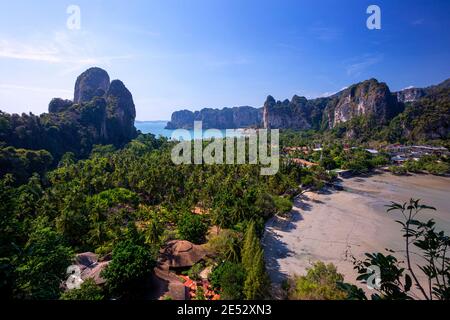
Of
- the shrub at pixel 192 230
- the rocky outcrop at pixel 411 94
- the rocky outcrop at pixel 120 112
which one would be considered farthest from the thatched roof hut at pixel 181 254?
the rocky outcrop at pixel 411 94

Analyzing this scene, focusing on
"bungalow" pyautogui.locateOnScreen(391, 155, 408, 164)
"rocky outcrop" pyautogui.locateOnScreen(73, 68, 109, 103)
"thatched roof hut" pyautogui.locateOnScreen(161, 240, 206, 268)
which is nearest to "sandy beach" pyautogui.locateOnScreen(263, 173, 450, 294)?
"thatched roof hut" pyautogui.locateOnScreen(161, 240, 206, 268)

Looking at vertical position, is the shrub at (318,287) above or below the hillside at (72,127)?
below

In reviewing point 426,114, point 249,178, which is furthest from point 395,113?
point 249,178

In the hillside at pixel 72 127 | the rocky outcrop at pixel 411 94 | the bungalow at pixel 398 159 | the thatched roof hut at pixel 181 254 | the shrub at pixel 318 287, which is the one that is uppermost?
the rocky outcrop at pixel 411 94

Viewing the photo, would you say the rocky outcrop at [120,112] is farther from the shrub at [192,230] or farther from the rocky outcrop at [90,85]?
the shrub at [192,230]

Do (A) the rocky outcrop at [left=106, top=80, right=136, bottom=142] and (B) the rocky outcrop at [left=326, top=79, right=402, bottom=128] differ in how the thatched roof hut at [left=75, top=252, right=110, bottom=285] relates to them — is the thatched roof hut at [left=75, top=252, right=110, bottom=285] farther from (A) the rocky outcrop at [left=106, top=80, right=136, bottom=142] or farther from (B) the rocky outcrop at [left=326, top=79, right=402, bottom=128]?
(B) the rocky outcrop at [left=326, top=79, right=402, bottom=128]

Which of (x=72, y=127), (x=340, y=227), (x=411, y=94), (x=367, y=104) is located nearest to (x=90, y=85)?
(x=72, y=127)
